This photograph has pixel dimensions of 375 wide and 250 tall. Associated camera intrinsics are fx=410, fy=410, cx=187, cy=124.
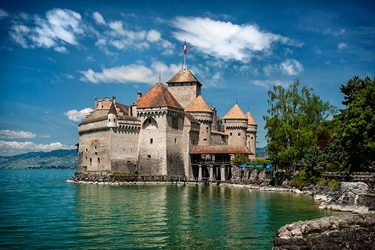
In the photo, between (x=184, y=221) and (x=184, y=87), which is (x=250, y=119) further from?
(x=184, y=221)

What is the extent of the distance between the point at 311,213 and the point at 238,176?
27388mm

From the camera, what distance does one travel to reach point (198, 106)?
6197 cm

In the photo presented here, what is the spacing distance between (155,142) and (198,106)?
10.1 metres

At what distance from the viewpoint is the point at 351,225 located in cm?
1273

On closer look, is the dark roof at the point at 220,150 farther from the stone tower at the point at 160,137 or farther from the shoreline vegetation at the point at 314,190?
the shoreline vegetation at the point at 314,190

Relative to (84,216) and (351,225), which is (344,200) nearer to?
(351,225)

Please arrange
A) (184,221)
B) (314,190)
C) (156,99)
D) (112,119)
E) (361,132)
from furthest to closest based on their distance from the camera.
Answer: (156,99)
(112,119)
(314,190)
(361,132)
(184,221)

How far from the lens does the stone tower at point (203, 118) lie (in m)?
60.7

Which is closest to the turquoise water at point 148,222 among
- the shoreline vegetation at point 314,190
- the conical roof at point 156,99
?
the shoreline vegetation at point 314,190

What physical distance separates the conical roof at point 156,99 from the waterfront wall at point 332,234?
42.8m

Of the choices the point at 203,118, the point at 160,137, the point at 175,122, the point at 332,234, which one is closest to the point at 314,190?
the point at 332,234

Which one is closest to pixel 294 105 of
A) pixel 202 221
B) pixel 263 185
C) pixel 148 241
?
pixel 263 185

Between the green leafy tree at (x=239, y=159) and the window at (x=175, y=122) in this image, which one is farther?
the window at (x=175, y=122)

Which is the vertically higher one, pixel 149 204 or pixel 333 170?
pixel 333 170
